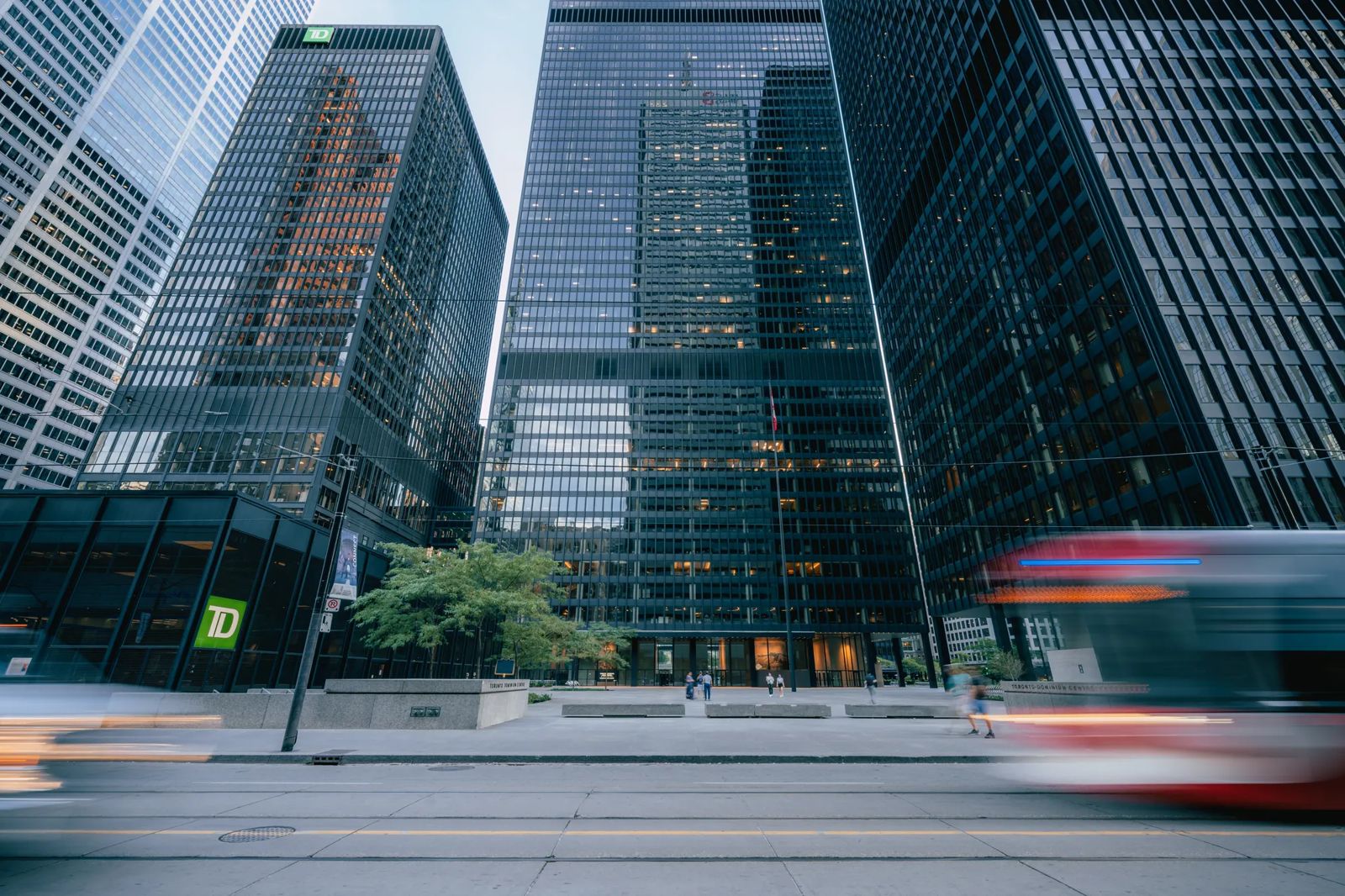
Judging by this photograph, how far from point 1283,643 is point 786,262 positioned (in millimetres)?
102707

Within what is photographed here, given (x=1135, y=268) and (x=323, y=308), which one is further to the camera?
(x=323, y=308)

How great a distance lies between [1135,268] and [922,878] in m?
46.2

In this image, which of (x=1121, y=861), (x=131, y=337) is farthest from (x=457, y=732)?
(x=131, y=337)

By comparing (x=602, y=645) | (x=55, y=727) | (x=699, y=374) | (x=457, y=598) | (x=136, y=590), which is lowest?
(x=55, y=727)

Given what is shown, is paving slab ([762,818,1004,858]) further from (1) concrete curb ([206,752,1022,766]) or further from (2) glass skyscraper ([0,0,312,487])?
(2) glass skyscraper ([0,0,312,487])

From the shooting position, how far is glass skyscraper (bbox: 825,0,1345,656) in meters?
33.7

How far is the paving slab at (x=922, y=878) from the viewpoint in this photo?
16.5ft

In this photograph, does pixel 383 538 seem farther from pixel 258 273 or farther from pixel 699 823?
pixel 699 823

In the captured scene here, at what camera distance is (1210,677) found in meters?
7.93

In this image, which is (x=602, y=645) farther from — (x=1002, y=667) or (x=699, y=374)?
(x=699, y=374)

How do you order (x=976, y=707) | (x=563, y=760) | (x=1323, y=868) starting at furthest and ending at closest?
(x=976, y=707) → (x=563, y=760) → (x=1323, y=868)

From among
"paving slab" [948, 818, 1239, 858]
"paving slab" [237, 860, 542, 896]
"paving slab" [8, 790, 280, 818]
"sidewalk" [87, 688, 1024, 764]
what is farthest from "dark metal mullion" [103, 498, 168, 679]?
"paving slab" [948, 818, 1239, 858]

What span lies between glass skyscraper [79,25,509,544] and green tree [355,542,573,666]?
28.6m

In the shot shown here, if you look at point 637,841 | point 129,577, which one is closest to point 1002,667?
point 637,841
